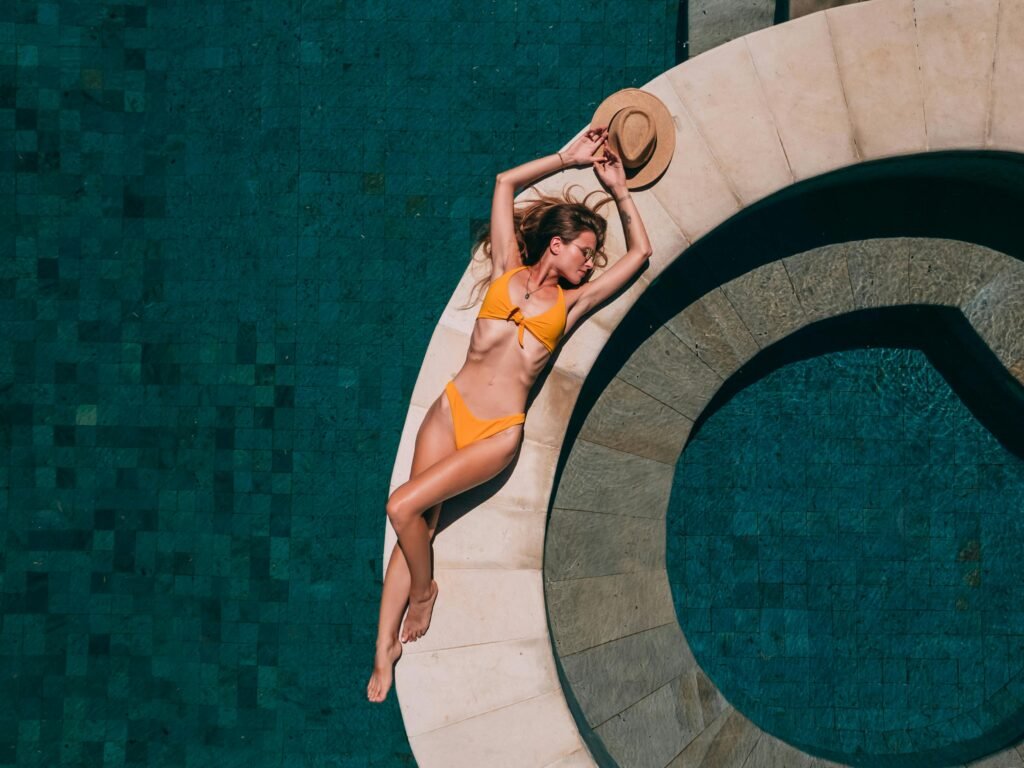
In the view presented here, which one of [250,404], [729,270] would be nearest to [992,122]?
[729,270]

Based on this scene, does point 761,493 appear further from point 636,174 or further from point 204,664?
point 204,664

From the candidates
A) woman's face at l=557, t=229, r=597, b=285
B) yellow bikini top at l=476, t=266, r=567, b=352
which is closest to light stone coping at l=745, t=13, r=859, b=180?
woman's face at l=557, t=229, r=597, b=285

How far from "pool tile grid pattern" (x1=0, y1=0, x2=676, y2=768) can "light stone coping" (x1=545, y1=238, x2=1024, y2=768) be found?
1866 mm

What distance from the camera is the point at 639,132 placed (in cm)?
740

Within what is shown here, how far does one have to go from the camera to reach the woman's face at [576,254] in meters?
7.28

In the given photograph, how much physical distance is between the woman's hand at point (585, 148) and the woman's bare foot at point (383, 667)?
13.9 feet

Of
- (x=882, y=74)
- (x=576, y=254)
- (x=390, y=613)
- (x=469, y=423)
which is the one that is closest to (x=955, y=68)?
(x=882, y=74)

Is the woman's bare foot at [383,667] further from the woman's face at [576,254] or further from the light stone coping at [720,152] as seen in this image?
the woman's face at [576,254]

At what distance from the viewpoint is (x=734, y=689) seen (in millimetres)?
8977

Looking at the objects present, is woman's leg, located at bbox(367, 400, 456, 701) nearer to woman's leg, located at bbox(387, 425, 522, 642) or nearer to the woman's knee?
woman's leg, located at bbox(387, 425, 522, 642)

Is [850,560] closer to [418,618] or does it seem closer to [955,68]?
[418,618]

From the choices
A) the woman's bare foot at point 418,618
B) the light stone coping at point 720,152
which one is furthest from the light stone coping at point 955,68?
the woman's bare foot at point 418,618

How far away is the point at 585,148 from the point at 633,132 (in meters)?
0.41

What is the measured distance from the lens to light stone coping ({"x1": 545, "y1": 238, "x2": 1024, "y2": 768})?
28.0 ft
